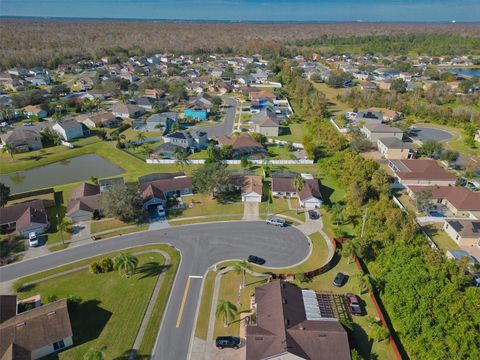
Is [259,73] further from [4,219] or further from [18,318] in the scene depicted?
[18,318]

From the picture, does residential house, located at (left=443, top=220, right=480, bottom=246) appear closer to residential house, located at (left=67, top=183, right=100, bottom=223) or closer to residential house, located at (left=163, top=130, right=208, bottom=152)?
residential house, located at (left=163, top=130, right=208, bottom=152)

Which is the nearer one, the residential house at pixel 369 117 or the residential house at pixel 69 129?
the residential house at pixel 69 129

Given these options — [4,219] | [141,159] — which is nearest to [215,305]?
[4,219]

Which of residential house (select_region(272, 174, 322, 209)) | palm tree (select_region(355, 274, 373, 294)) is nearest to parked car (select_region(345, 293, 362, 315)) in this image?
palm tree (select_region(355, 274, 373, 294))

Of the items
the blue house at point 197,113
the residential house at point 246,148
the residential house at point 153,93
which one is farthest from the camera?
the residential house at point 153,93

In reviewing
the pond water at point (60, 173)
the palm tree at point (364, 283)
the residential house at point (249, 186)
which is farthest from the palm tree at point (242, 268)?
the pond water at point (60, 173)

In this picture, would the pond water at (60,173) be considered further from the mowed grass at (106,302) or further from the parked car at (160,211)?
the mowed grass at (106,302)
